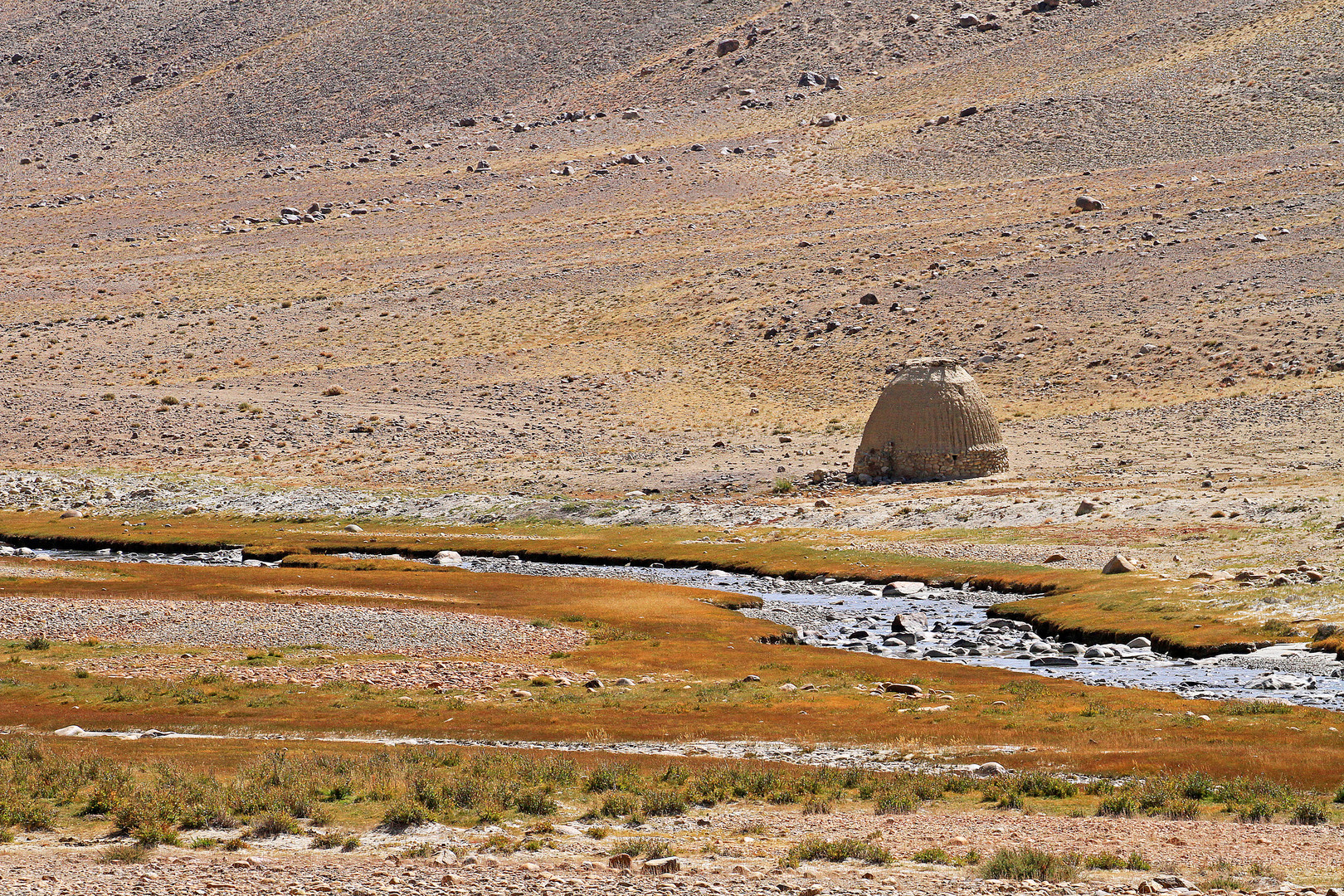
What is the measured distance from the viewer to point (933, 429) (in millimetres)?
57656

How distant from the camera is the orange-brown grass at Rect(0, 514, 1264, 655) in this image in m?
34.8

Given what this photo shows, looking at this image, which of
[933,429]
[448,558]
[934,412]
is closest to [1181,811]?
[448,558]

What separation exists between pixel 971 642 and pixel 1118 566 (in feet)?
27.0

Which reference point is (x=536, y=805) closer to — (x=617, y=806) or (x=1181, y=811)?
(x=617, y=806)

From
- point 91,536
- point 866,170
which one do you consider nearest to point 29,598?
point 91,536

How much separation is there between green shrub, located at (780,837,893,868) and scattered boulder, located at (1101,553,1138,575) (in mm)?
24930

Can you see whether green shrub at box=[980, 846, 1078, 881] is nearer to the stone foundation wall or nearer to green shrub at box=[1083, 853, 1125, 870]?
green shrub at box=[1083, 853, 1125, 870]

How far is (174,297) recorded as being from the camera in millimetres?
99188

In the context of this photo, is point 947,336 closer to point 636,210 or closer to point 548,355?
point 548,355

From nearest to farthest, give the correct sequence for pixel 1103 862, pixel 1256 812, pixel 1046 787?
pixel 1103 862 < pixel 1256 812 < pixel 1046 787

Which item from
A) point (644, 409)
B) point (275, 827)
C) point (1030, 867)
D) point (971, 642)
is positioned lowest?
point (1030, 867)

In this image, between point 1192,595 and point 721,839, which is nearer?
point 721,839

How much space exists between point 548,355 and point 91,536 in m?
33.2

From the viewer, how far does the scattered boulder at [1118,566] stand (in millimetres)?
40938
